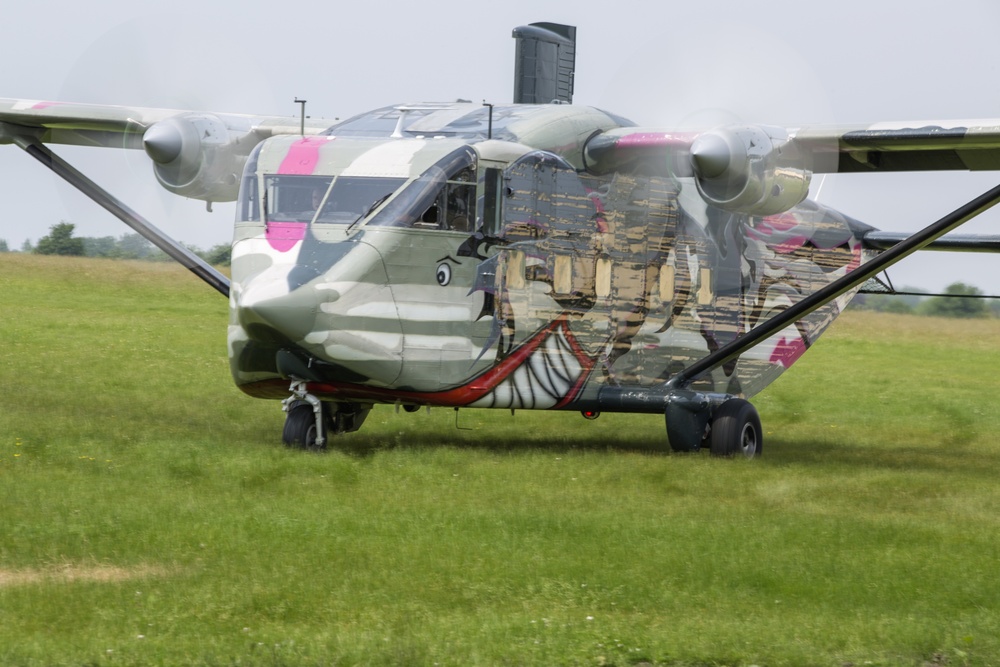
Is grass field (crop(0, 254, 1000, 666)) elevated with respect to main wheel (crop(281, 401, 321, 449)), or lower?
lower

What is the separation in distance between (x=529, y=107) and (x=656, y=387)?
12.2 ft

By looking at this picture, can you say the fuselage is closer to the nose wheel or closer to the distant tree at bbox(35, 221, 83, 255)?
the nose wheel

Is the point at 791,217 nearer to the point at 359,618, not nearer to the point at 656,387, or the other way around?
the point at 656,387

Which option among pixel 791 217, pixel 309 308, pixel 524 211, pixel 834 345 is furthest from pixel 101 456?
pixel 834 345

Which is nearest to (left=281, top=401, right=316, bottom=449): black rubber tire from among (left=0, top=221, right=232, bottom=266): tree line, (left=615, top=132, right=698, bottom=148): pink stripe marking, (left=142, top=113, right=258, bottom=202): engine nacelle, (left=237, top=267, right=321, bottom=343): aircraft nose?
(left=237, top=267, right=321, bottom=343): aircraft nose

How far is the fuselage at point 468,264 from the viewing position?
14.0m

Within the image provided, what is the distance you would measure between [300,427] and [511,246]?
9.97 feet

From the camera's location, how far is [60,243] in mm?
55531

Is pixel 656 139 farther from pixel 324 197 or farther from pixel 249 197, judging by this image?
pixel 249 197

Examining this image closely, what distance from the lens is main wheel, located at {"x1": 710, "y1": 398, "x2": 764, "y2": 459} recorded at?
52.9ft

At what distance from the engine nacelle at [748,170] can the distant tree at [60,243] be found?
44345mm

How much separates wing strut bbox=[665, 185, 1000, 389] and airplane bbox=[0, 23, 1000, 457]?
3 cm

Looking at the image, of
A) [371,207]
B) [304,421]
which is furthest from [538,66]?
[304,421]

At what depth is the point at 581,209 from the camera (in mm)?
15836
